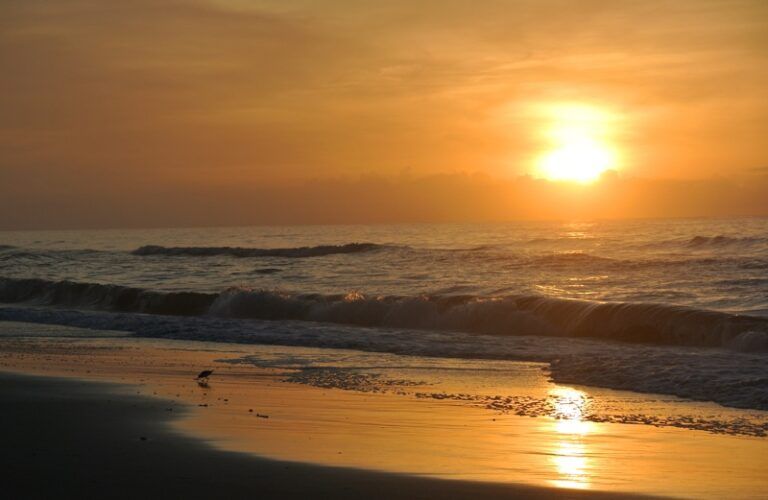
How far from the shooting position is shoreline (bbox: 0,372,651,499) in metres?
6.24

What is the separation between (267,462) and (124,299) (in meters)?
24.8

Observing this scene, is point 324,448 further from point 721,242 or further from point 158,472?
point 721,242

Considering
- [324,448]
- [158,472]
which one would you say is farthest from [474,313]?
[158,472]

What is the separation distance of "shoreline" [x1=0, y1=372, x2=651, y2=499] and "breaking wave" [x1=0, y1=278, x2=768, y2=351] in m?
11.5

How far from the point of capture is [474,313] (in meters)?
21.9

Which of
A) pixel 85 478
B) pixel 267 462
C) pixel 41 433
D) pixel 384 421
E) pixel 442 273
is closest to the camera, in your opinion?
pixel 85 478

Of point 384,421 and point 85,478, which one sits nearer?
point 85,478

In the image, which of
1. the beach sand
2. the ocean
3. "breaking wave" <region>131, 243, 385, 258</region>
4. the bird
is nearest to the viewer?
the beach sand

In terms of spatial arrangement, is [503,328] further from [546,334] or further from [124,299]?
[124,299]

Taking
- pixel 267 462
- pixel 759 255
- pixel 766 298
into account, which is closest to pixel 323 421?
pixel 267 462

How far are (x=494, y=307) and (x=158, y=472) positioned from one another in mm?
15629

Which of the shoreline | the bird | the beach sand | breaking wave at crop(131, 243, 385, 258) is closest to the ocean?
the beach sand

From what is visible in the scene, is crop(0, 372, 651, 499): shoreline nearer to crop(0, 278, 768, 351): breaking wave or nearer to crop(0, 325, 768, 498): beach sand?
crop(0, 325, 768, 498): beach sand

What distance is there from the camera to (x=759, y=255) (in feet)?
113
